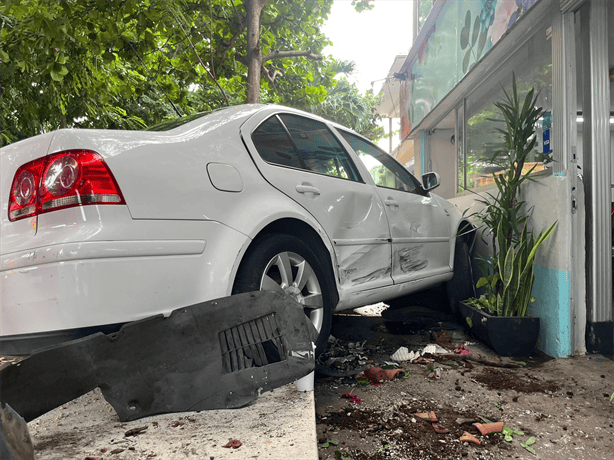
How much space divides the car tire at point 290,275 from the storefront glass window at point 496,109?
94.9 inches

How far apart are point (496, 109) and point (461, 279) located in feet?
7.35

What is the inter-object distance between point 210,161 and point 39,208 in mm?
750

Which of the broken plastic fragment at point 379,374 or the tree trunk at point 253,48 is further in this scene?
the tree trunk at point 253,48

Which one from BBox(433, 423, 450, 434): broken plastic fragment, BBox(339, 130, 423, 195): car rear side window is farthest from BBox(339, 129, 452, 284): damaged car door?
BBox(433, 423, 450, 434): broken plastic fragment

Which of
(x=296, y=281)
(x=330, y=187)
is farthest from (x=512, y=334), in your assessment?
(x=296, y=281)

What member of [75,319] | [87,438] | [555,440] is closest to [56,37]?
[75,319]

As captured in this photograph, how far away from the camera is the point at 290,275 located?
94.0 inches

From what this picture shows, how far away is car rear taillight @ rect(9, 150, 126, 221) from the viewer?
1.76 metres

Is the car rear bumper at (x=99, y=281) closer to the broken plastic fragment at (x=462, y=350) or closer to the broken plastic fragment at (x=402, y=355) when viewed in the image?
the broken plastic fragment at (x=402, y=355)

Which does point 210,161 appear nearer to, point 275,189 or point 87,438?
point 275,189

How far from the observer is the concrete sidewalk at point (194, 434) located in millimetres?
1548

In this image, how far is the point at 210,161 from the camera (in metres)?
2.14

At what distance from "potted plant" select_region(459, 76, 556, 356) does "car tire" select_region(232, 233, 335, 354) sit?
1.69 metres

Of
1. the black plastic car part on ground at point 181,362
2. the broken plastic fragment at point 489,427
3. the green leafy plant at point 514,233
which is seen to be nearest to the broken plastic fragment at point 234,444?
the black plastic car part on ground at point 181,362
